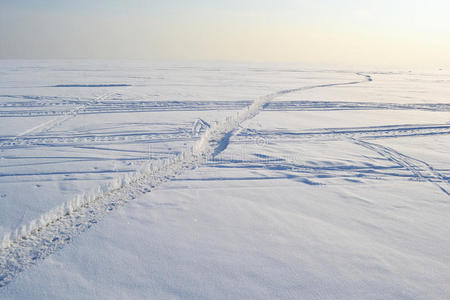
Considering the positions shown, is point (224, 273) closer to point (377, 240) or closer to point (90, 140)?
point (377, 240)

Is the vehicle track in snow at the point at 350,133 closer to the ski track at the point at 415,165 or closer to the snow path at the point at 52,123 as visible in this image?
the ski track at the point at 415,165

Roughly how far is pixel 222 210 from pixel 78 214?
6.42 feet

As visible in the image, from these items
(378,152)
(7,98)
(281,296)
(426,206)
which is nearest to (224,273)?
(281,296)

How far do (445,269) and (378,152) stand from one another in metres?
3.91

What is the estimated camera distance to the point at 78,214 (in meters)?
3.98

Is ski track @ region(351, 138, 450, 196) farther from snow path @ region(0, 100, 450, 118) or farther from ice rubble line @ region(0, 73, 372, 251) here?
snow path @ region(0, 100, 450, 118)

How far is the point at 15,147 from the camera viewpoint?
6.55 meters

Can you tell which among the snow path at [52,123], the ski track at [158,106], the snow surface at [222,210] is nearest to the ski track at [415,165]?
the snow surface at [222,210]

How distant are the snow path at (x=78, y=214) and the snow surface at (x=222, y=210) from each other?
2 centimetres

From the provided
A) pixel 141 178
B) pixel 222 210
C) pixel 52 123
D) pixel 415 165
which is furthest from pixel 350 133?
pixel 52 123

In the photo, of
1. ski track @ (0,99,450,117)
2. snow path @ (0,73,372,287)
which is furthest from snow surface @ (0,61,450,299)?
ski track @ (0,99,450,117)

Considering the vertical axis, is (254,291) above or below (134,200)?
below

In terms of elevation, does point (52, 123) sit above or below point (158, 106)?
below

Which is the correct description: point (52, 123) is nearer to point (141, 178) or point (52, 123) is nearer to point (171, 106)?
point (171, 106)
